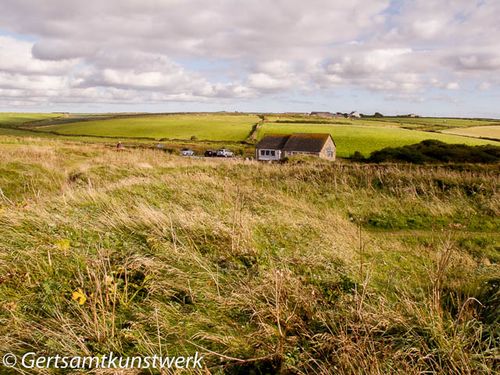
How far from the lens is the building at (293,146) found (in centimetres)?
6821

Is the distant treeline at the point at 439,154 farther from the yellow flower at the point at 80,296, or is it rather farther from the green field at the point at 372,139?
the yellow flower at the point at 80,296

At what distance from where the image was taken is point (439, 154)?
191 feet

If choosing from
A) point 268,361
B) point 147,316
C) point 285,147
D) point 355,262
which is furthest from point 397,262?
point 285,147

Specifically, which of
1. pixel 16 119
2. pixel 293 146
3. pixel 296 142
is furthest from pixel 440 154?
pixel 16 119

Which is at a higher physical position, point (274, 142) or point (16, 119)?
point (16, 119)

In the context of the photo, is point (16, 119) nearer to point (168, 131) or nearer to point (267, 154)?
point (168, 131)

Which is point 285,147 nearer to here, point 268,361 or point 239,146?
point 239,146

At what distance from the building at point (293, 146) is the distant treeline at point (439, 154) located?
7.61 m

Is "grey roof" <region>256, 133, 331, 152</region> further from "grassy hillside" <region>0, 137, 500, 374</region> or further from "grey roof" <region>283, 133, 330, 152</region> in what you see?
"grassy hillside" <region>0, 137, 500, 374</region>

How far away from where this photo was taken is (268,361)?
3.35 meters

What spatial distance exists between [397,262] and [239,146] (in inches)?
3025

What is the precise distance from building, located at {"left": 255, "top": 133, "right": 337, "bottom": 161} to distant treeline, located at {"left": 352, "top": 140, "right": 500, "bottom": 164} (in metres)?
7.61

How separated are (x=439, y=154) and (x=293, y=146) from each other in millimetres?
25268

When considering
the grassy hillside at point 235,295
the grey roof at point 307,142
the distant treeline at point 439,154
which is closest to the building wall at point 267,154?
the grey roof at point 307,142
